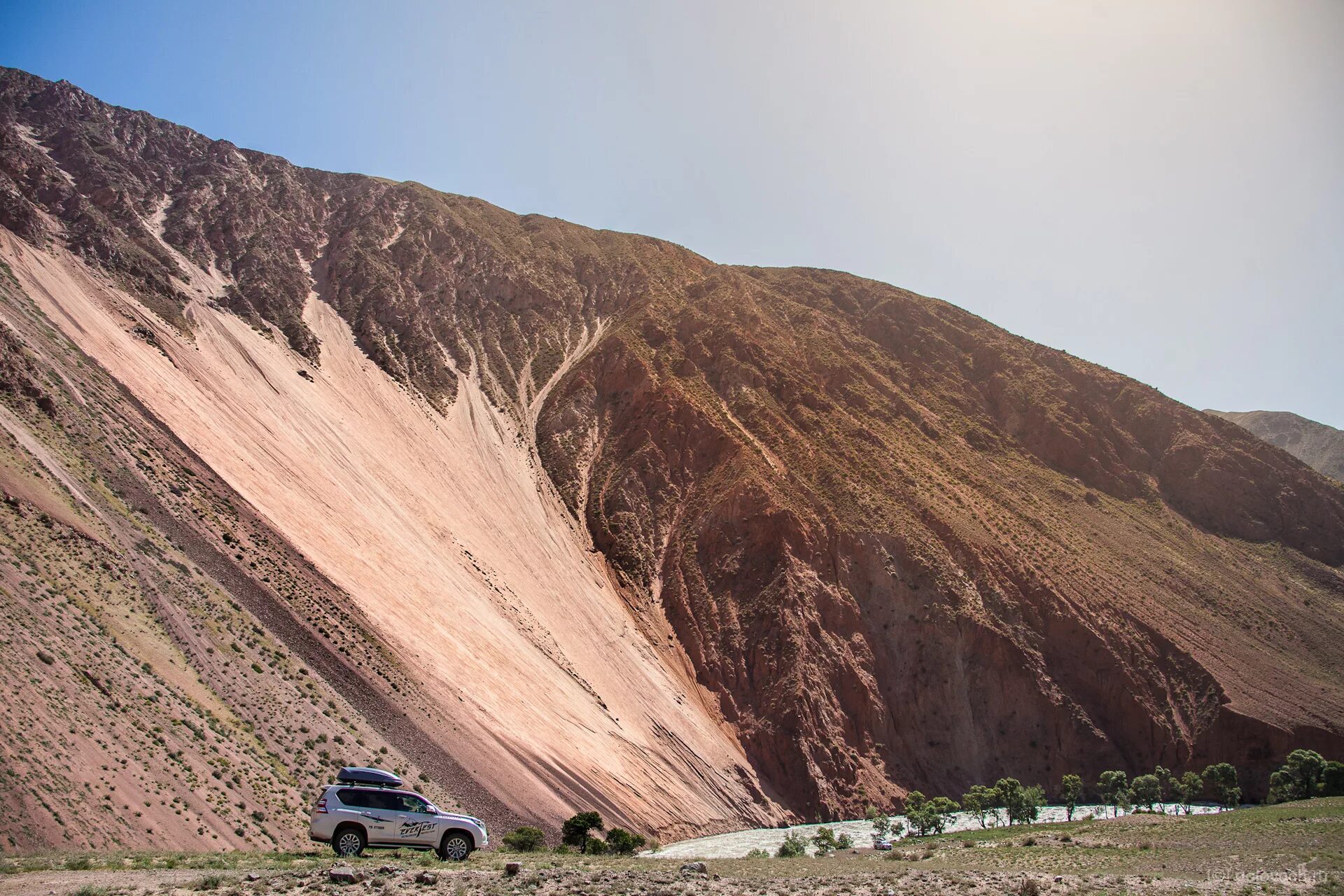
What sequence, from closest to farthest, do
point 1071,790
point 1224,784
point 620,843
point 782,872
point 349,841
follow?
point 349,841 → point 782,872 → point 620,843 → point 1224,784 → point 1071,790

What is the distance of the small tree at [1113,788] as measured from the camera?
42844mm

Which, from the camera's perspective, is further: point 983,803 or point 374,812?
point 983,803

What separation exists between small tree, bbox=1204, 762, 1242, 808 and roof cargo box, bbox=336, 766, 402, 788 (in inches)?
1736

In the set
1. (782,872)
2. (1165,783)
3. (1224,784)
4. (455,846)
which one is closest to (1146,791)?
(1165,783)

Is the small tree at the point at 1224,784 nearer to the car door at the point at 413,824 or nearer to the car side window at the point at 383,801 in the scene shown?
the car door at the point at 413,824

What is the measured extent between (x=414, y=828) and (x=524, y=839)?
951 centimetres

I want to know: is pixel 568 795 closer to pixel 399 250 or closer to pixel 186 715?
pixel 186 715

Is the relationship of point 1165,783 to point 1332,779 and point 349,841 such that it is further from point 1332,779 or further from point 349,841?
point 349,841

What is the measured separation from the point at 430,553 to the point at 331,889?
103 ft

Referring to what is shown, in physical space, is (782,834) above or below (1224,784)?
below

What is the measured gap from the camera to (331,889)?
12797 millimetres

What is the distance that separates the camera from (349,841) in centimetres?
1658

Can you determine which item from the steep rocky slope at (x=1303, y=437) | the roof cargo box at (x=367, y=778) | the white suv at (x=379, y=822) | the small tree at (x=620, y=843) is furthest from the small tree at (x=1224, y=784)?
the steep rocky slope at (x=1303, y=437)

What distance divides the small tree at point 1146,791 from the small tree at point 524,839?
105 ft
